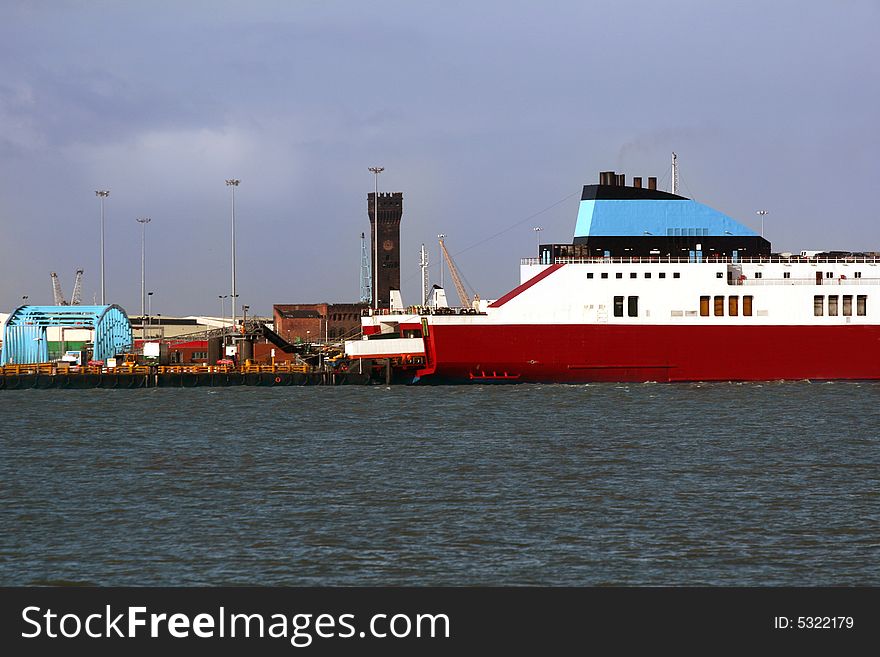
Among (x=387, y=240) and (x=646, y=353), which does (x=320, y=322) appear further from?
(x=646, y=353)

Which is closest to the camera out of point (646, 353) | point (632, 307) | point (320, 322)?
point (646, 353)

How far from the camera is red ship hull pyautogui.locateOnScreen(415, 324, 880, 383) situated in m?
59.2

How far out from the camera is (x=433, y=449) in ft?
117

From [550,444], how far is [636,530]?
13.6m

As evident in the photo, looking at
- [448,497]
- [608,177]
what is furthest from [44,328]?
[448,497]

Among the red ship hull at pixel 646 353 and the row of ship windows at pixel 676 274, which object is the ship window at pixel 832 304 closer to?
the red ship hull at pixel 646 353

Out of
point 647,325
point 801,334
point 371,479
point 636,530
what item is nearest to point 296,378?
point 647,325

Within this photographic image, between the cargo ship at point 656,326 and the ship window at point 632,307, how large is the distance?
0.16 feet

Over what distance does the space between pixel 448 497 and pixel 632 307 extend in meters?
35.5

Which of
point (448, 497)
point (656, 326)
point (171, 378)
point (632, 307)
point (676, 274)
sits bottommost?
point (448, 497)

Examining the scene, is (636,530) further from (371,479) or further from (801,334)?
(801,334)

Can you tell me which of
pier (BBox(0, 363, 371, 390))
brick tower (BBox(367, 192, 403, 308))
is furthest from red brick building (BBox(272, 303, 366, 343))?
pier (BBox(0, 363, 371, 390))

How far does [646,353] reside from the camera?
197 feet

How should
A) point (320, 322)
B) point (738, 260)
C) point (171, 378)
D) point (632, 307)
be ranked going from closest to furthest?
point (632, 307), point (738, 260), point (171, 378), point (320, 322)
